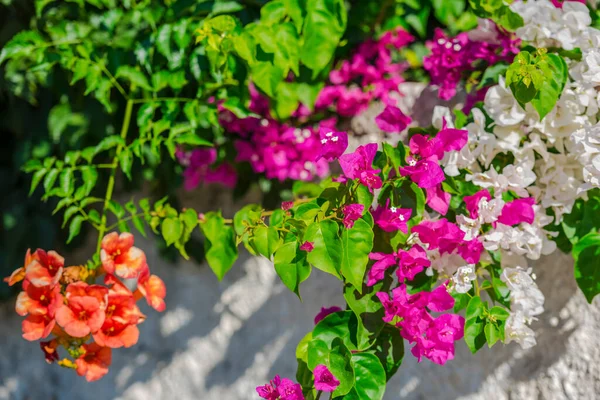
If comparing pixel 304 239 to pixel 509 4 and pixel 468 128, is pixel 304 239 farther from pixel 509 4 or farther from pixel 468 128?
pixel 509 4

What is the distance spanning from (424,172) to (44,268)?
2.35ft

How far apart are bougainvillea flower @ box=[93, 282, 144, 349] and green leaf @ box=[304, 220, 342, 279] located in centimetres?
42

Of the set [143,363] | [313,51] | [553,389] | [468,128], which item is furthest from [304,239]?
[143,363]

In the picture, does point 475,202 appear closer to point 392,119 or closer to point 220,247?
point 392,119

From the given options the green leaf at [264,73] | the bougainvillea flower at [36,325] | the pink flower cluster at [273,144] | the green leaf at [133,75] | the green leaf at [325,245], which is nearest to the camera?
the green leaf at [325,245]

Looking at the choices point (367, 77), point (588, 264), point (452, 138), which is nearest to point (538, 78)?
point (452, 138)

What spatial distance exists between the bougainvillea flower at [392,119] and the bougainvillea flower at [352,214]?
285 millimetres

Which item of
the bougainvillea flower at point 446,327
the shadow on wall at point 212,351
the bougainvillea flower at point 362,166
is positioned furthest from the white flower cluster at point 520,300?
the shadow on wall at point 212,351

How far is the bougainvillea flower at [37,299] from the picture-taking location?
1117 mm

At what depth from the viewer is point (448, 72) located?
1.34 meters

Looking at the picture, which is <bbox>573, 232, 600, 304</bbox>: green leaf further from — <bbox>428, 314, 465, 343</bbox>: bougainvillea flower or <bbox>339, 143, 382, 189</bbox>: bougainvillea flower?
<bbox>339, 143, 382, 189</bbox>: bougainvillea flower

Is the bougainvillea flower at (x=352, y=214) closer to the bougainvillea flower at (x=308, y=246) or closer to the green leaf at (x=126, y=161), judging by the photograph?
the bougainvillea flower at (x=308, y=246)

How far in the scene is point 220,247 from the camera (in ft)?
4.03

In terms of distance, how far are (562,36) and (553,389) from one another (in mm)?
775
